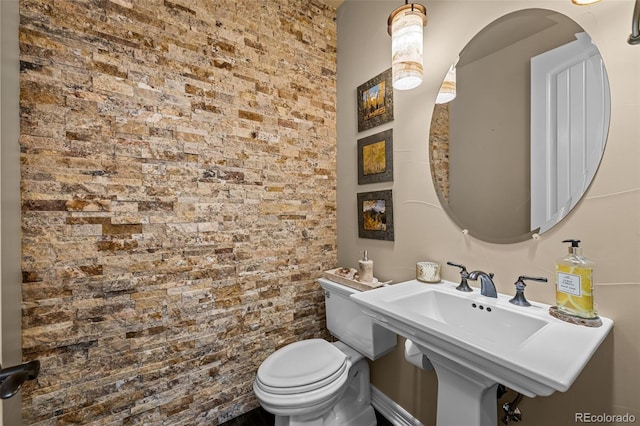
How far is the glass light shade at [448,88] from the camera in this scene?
1.28 meters

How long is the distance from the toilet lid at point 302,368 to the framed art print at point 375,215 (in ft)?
2.36

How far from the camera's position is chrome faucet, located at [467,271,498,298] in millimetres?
1076

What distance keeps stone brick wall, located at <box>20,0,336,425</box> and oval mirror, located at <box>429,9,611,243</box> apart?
0.97m

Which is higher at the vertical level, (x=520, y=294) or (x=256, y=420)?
(x=520, y=294)

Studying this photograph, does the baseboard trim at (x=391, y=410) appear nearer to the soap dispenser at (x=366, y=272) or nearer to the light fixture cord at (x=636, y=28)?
the soap dispenser at (x=366, y=272)

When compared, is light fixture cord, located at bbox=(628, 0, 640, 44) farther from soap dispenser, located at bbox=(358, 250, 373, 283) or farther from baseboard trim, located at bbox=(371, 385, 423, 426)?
baseboard trim, located at bbox=(371, 385, 423, 426)

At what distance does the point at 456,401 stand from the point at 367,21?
208 centimetres

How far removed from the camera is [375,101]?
1.68m

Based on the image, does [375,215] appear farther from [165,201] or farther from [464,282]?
[165,201]

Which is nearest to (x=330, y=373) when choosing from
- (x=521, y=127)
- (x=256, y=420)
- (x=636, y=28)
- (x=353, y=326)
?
(x=353, y=326)

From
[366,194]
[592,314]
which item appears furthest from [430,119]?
[592,314]

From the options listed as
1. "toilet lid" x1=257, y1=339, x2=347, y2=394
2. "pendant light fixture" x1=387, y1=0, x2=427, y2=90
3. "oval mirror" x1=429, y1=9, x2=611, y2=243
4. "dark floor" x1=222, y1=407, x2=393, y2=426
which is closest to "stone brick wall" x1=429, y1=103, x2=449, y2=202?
"oval mirror" x1=429, y1=9, x2=611, y2=243

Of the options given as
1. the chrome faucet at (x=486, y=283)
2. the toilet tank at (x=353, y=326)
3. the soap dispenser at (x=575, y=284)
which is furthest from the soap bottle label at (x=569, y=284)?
the toilet tank at (x=353, y=326)

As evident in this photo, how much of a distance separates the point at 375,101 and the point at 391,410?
1.87 metres
